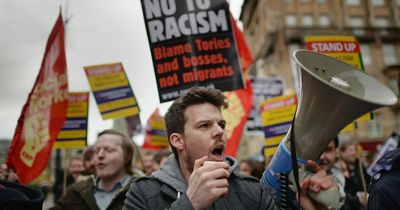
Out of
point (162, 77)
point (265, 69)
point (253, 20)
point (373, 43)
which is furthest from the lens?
point (253, 20)

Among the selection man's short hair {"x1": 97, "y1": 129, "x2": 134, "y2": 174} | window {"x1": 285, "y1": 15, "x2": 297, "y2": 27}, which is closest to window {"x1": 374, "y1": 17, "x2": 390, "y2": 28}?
window {"x1": 285, "y1": 15, "x2": 297, "y2": 27}

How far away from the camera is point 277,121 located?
6.15 m

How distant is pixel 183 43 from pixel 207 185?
2807 millimetres

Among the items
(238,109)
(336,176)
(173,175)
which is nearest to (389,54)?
(238,109)

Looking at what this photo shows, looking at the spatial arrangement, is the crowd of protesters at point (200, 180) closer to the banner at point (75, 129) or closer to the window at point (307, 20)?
the banner at point (75, 129)

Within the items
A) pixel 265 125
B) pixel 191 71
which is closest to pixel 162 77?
pixel 191 71

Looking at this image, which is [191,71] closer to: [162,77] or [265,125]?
[162,77]

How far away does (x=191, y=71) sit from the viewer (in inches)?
173

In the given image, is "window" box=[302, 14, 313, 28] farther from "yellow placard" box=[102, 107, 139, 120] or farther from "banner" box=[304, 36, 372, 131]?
"banner" box=[304, 36, 372, 131]

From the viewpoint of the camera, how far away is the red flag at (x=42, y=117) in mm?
4367

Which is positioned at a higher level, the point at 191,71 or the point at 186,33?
the point at 186,33

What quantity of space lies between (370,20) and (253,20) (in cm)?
1363

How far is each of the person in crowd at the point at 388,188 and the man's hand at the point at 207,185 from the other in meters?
0.69

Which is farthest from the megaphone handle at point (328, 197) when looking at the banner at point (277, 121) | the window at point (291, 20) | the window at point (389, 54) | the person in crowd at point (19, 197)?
the window at point (389, 54)
